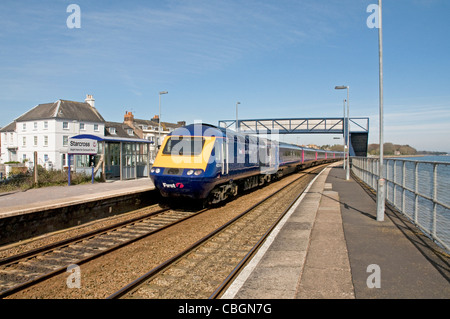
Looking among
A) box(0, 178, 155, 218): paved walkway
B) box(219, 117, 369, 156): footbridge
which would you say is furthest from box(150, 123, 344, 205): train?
box(219, 117, 369, 156): footbridge

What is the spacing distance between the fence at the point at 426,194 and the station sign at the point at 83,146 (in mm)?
14441

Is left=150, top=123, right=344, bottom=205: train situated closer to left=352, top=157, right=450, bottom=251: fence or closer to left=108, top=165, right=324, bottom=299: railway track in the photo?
left=108, top=165, right=324, bottom=299: railway track

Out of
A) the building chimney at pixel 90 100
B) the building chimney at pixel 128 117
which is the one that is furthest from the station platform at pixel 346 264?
the building chimney at pixel 128 117

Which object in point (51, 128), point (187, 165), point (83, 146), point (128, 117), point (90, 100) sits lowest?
point (187, 165)

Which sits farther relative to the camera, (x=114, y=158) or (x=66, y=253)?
(x=114, y=158)

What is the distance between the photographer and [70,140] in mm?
16797

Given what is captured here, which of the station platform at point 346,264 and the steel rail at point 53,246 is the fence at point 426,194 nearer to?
the station platform at point 346,264

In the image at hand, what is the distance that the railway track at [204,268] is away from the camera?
5184mm

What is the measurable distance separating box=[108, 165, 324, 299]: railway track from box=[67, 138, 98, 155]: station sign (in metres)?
10.9

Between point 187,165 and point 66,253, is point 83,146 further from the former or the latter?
point 66,253

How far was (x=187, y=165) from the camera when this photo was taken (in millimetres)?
10930

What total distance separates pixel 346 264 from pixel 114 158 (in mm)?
17346
